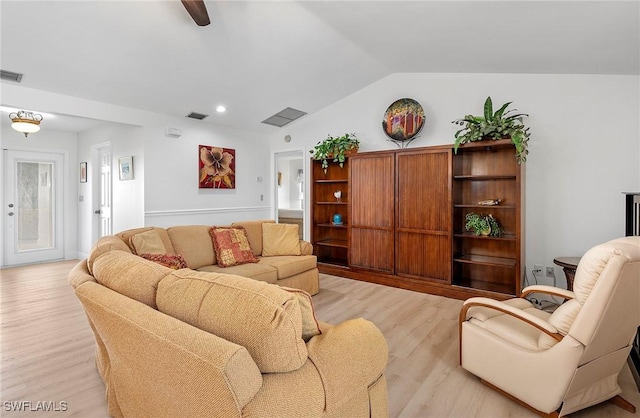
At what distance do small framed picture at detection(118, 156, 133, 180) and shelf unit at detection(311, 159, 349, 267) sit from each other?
269cm

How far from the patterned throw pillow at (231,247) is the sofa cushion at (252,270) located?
0.28ft

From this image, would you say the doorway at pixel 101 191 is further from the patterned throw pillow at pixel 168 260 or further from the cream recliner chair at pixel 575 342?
the cream recliner chair at pixel 575 342

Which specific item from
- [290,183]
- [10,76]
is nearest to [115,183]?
[10,76]

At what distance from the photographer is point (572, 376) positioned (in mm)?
1673

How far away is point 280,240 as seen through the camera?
13.4 feet

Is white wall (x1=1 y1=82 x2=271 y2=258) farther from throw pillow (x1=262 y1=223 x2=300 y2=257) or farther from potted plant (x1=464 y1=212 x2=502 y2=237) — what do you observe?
potted plant (x1=464 y1=212 x2=502 y2=237)

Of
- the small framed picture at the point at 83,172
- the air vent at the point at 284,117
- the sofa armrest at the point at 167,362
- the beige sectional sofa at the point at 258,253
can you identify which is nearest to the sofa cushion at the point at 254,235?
the beige sectional sofa at the point at 258,253

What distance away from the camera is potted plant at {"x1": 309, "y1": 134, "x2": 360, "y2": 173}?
485 centimetres

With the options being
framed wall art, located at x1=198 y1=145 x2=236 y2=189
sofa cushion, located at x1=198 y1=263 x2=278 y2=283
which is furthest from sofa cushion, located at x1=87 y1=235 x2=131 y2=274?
framed wall art, located at x1=198 y1=145 x2=236 y2=189

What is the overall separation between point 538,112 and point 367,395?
12.5ft

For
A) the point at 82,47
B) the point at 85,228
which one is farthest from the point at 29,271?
the point at 82,47

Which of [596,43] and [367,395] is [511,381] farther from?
[596,43]

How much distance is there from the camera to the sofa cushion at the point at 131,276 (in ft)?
4.72

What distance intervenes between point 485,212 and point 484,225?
331 millimetres
